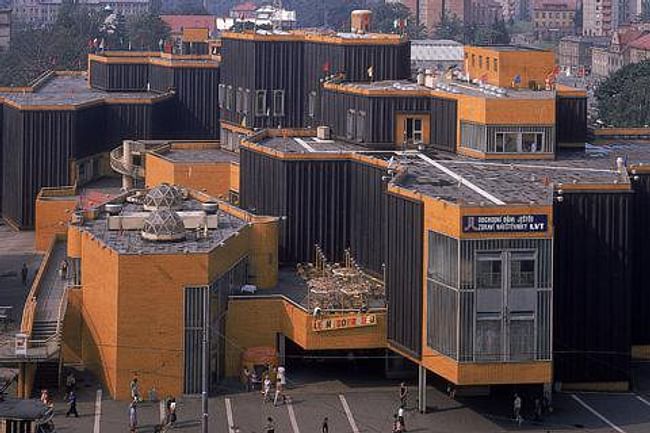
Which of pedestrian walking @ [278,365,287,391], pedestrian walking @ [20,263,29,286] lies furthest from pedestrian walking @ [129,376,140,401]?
pedestrian walking @ [20,263,29,286]

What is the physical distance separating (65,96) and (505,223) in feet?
176

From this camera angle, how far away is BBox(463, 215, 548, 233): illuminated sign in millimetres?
60562

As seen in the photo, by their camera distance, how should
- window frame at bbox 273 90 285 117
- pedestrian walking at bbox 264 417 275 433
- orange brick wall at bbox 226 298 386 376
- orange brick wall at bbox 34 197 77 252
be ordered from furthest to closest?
window frame at bbox 273 90 285 117, orange brick wall at bbox 34 197 77 252, orange brick wall at bbox 226 298 386 376, pedestrian walking at bbox 264 417 275 433

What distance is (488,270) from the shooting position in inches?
2398

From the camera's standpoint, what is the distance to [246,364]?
6669cm

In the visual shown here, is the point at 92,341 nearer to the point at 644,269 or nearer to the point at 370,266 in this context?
the point at 370,266

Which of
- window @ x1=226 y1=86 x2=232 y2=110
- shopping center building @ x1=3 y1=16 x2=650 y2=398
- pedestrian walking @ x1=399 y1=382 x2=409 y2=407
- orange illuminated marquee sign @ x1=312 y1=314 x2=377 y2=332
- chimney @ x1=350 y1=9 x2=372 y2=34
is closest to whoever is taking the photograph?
shopping center building @ x1=3 y1=16 x2=650 y2=398

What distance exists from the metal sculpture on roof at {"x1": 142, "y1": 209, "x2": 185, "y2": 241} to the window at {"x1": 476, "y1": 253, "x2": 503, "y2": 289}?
1276 cm

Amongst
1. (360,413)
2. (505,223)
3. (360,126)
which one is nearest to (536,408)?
(360,413)

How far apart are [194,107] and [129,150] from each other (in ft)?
39.1

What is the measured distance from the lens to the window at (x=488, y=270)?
60844 millimetres

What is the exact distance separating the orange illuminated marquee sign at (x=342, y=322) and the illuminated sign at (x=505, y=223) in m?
7.15

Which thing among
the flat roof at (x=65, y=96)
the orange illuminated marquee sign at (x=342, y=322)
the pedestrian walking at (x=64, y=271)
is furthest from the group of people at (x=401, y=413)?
the flat roof at (x=65, y=96)

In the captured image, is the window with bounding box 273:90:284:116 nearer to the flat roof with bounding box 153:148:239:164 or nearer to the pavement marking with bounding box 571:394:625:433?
the flat roof with bounding box 153:148:239:164
